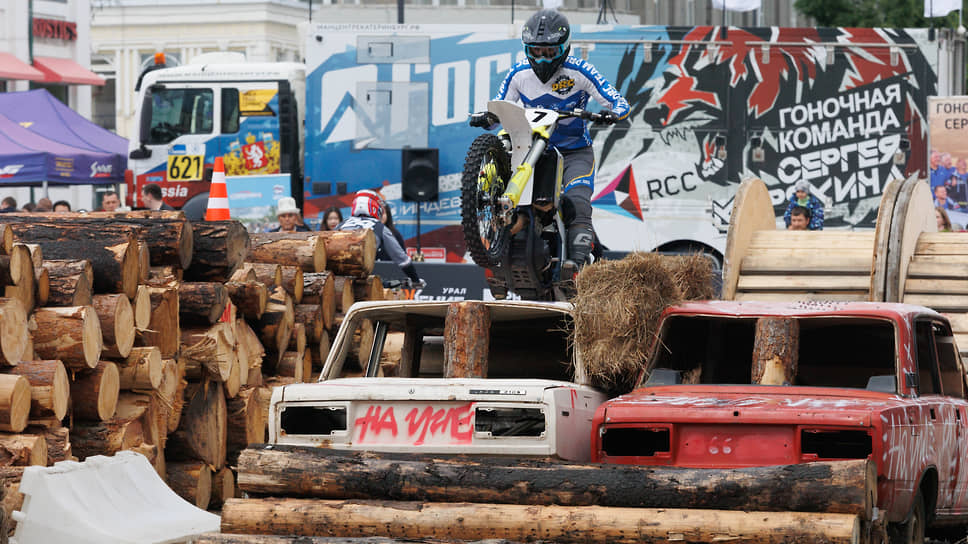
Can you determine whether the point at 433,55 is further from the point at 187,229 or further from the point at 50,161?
the point at 187,229

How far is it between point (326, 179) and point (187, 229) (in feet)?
34.1

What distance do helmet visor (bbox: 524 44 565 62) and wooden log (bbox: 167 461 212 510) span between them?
391 centimetres

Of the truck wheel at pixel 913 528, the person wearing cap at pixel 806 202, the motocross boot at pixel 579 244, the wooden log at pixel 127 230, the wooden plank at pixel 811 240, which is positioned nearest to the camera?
the truck wheel at pixel 913 528

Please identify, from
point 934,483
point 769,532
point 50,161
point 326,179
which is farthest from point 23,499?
point 50,161

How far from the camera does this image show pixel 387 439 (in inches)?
281

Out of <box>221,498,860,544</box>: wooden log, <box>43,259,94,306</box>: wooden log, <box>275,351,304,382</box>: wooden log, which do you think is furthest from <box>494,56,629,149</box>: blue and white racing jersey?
<box>221,498,860,544</box>: wooden log

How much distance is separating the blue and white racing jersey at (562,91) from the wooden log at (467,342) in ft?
12.0

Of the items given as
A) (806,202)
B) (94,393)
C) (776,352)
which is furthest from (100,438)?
(806,202)

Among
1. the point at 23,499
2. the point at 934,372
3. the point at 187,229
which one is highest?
the point at 187,229

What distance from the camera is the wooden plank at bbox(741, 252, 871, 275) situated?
1244 cm

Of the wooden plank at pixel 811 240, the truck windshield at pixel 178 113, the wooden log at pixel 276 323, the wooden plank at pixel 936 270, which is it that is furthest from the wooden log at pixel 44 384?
the truck windshield at pixel 178 113

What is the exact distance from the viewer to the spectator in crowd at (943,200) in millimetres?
20641

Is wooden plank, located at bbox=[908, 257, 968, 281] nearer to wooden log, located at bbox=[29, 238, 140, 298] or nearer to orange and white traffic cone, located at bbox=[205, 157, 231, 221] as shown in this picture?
orange and white traffic cone, located at bbox=[205, 157, 231, 221]

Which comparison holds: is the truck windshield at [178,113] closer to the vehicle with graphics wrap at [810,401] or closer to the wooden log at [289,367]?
the wooden log at [289,367]
